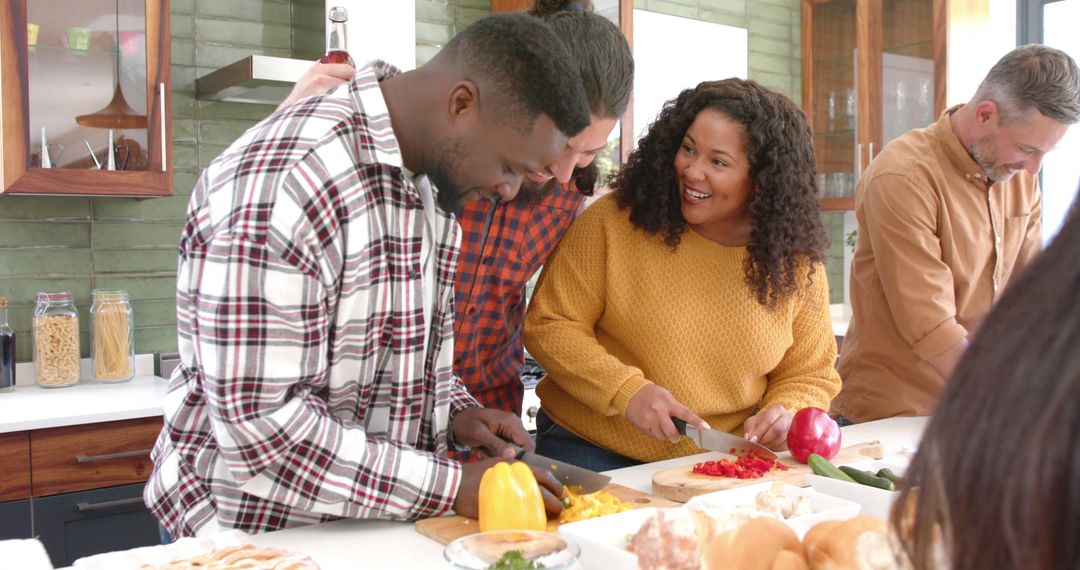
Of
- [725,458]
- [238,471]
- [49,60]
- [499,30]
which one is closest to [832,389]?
[725,458]

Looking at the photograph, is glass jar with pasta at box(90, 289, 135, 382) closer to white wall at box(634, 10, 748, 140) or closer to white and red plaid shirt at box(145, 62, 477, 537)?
white and red plaid shirt at box(145, 62, 477, 537)

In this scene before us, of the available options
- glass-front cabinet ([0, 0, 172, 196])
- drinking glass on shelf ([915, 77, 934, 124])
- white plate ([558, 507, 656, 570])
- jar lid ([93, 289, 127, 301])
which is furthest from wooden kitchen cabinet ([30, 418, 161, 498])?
drinking glass on shelf ([915, 77, 934, 124])

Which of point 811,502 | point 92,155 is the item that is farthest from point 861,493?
point 92,155

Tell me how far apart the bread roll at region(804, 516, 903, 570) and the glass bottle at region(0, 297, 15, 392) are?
274cm

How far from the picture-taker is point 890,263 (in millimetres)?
2434

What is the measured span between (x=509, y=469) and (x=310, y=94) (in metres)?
0.72

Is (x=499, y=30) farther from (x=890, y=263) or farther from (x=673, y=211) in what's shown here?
(x=890, y=263)

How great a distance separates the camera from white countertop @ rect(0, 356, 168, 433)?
8.35 feet

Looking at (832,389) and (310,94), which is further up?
(310,94)

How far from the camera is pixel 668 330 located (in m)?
2.06

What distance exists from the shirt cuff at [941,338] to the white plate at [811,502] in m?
1.06

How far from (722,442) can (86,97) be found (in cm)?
211

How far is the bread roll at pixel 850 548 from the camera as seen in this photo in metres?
0.79

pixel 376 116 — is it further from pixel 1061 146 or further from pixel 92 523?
pixel 1061 146
